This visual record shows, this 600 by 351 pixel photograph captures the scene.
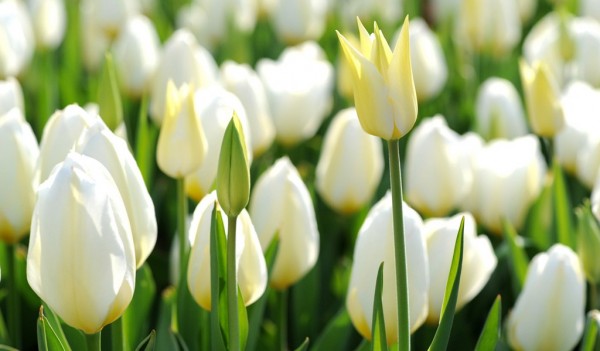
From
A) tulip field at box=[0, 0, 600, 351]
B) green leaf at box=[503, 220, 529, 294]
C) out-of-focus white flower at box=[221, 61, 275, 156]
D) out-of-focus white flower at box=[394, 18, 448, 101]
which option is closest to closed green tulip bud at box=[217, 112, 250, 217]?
tulip field at box=[0, 0, 600, 351]

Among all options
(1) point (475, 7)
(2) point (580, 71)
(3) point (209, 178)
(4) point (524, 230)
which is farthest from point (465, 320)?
(1) point (475, 7)

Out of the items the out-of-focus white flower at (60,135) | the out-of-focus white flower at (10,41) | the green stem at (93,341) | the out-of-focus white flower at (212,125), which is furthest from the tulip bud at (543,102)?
the out-of-focus white flower at (10,41)

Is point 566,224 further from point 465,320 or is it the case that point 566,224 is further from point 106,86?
point 106,86

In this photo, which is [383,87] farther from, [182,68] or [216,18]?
[216,18]

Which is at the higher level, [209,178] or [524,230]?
[209,178]

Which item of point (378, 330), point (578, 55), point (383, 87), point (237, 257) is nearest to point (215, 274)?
point (237, 257)

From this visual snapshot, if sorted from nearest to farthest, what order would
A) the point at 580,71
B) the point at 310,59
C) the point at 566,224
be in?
the point at 566,224
the point at 310,59
the point at 580,71

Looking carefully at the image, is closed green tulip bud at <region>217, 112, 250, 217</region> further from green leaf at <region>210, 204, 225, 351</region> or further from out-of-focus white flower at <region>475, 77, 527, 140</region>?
out-of-focus white flower at <region>475, 77, 527, 140</region>

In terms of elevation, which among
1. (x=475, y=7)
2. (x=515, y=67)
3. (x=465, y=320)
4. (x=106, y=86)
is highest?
(x=106, y=86)
